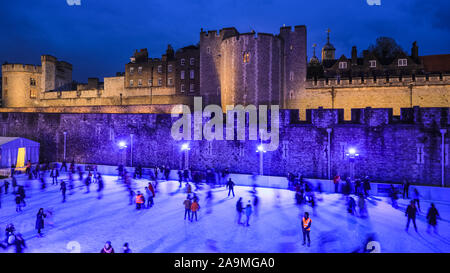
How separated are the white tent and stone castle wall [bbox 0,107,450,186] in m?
1.19

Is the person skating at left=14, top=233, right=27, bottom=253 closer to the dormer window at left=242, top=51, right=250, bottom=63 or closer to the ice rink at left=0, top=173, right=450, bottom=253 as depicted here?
the ice rink at left=0, top=173, right=450, bottom=253

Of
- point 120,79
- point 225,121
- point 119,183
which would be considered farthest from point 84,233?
point 120,79

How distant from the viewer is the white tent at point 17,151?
18.2 m

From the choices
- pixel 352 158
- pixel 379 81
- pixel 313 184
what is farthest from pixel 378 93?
pixel 313 184

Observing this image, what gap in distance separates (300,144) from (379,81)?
36.3 ft

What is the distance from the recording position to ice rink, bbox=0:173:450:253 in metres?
6.83

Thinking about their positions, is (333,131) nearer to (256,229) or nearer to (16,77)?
(256,229)

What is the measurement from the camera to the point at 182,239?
7.27 m

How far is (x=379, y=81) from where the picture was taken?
2127 centimetres

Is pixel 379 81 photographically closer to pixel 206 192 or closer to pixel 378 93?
pixel 378 93

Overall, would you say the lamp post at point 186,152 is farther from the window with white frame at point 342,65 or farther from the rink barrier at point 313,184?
the window with white frame at point 342,65

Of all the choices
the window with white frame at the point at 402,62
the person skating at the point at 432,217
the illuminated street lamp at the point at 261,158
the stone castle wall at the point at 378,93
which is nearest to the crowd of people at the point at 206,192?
the person skating at the point at 432,217

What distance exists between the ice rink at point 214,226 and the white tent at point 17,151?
28.1 ft

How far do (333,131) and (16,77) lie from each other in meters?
38.5
